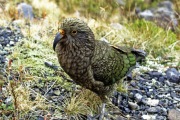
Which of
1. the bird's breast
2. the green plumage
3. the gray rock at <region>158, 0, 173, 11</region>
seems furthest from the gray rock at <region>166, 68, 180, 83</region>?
the gray rock at <region>158, 0, 173, 11</region>

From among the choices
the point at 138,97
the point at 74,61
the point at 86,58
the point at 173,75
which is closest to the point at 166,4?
the point at 173,75

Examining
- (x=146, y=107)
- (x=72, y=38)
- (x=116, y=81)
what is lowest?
(x=146, y=107)

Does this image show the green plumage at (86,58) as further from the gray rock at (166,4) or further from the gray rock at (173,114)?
the gray rock at (166,4)

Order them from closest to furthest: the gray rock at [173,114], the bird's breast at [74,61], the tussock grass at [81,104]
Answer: the bird's breast at [74,61] → the tussock grass at [81,104] → the gray rock at [173,114]

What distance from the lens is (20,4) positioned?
30.0 feet

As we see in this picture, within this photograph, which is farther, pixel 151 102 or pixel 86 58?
pixel 151 102

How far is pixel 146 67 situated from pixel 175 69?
46 centimetres

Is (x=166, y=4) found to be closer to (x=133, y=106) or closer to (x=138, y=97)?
(x=138, y=97)

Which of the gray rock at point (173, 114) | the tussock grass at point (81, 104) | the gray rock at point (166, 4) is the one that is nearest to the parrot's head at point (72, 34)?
the tussock grass at point (81, 104)

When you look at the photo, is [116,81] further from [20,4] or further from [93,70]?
[20,4]

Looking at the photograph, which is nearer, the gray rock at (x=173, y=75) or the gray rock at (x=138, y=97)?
the gray rock at (x=138, y=97)

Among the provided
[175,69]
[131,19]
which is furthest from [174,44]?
[131,19]

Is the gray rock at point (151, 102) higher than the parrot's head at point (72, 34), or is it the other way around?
the parrot's head at point (72, 34)

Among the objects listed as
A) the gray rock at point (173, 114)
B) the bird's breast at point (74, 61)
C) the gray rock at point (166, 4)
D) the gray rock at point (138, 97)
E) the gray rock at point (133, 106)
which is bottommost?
the gray rock at point (173, 114)
